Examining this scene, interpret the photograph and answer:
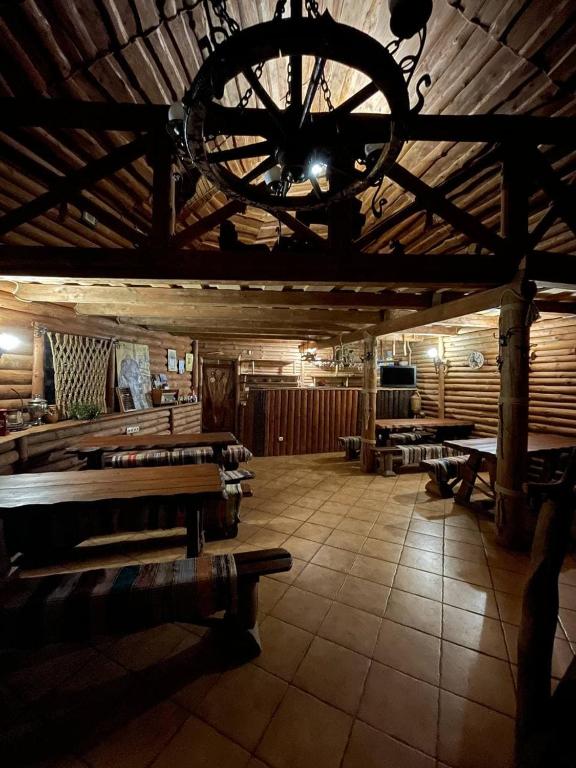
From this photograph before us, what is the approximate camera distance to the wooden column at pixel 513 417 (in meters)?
3.61

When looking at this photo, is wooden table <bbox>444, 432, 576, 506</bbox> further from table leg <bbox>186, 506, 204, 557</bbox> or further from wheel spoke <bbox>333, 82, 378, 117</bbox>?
wheel spoke <bbox>333, 82, 378, 117</bbox>

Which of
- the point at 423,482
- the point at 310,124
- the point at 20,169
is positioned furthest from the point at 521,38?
the point at 423,482

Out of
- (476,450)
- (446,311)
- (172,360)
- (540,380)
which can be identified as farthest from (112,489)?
(540,380)

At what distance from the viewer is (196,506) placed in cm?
308

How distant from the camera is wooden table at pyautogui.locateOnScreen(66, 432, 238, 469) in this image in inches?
166

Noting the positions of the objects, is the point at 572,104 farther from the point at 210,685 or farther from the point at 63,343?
the point at 63,343

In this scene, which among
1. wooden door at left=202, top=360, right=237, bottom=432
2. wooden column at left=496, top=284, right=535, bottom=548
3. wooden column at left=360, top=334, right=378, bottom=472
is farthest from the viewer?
wooden door at left=202, top=360, right=237, bottom=432

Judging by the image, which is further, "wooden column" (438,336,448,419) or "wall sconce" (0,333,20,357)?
"wooden column" (438,336,448,419)

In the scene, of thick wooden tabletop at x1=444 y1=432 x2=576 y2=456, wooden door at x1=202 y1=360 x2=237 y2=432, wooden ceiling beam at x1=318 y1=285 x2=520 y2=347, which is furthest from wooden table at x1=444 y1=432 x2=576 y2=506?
wooden door at x1=202 y1=360 x2=237 y2=432

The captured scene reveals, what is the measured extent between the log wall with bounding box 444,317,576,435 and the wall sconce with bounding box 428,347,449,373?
0.54 metres

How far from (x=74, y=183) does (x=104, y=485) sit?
9.31 feet

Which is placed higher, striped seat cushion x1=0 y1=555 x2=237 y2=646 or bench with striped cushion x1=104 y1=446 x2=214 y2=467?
bench with striped cushion x1=104 y1=446 x2=214 y2=467

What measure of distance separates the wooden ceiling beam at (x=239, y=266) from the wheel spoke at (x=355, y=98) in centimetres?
117

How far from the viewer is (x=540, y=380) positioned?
6.75 metres
